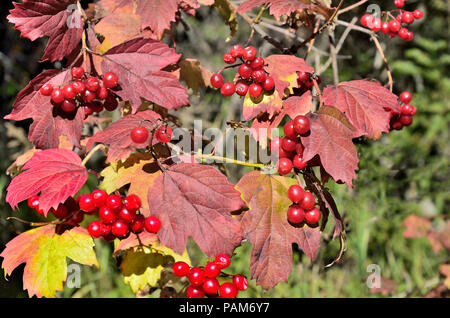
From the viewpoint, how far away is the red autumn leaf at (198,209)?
91cm

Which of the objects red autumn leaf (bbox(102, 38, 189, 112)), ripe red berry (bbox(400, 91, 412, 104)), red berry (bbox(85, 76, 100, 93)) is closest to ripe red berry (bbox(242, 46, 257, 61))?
red autumn leaf (bbox(102, 38, 189, 112))

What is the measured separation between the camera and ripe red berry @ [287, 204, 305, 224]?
3.22 feet

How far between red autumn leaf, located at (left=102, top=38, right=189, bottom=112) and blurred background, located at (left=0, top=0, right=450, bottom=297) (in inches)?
29.4

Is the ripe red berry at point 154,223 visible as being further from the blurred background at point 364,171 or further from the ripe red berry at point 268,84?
the blurred background at point 364,171

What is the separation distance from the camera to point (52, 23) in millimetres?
1044

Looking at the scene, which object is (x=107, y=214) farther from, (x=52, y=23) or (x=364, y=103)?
(x=364, y=103)

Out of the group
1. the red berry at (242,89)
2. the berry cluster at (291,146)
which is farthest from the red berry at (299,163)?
the red berry at (242,89)

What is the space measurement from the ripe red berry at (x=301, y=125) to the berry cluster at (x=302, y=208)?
141 mm

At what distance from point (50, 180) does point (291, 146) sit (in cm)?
59

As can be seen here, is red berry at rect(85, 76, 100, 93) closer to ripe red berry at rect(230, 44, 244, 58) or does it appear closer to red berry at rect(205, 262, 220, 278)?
ripe red berry at rect(230, 44, 244, 58)

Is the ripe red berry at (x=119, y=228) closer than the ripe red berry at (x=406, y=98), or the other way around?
the ripe red berry at (x=119, y=228)

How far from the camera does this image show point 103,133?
978mm
